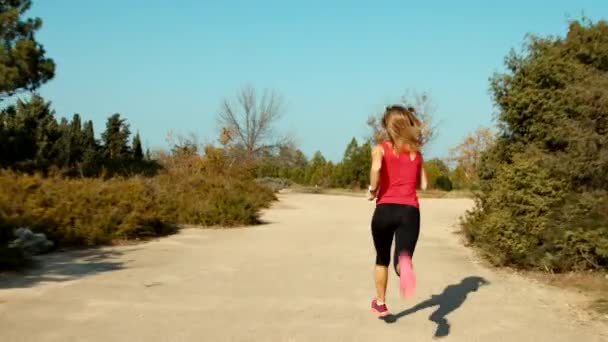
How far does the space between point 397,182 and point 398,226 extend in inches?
14.8

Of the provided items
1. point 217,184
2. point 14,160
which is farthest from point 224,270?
point 14,160

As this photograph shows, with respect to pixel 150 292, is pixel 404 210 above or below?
above

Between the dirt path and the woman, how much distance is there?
2.77 ft

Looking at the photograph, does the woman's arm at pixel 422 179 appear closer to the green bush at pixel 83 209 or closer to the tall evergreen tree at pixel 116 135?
the green bush at pixel 83 209

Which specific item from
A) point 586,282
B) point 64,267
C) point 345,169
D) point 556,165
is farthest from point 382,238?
point 345,169

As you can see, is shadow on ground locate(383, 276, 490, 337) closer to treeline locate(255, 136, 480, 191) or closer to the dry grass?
the dry grass

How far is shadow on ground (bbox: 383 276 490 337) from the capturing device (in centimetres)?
567

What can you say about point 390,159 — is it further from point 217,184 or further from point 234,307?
point 217,184

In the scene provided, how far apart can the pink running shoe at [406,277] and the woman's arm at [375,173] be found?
592 millimetres

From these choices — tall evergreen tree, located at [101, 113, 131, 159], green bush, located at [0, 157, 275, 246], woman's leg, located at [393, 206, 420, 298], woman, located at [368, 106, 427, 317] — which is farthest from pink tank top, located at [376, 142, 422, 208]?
tall evergreen tree, located at [101, 113, 131, 159]

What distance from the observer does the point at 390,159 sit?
17.4 feet

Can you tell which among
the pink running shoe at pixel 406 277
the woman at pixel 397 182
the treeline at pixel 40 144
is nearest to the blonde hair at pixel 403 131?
the woman at pixel 397 182

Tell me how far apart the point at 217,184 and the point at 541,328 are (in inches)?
523

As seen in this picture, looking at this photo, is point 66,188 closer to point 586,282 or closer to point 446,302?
point 446,302
